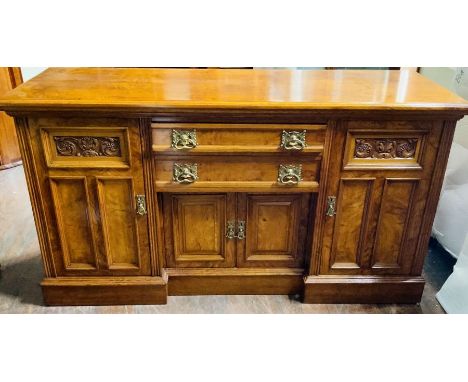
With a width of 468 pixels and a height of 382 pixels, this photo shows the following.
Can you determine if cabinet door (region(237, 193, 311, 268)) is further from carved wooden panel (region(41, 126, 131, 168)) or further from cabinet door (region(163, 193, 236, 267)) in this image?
carved wooden panel (region(41, 126, 131, 168))

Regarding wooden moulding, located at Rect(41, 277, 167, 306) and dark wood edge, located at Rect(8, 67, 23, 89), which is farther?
dark wood edge, located at Rect(8, 67, 23, 89)

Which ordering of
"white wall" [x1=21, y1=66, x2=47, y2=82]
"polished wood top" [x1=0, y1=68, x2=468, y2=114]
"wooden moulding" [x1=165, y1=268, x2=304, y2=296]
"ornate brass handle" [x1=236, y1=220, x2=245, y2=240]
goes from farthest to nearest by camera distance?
"white wall" [x1=21, y1=66, x2=47, y2=82]
"wooden moulding" [x1=165, y1=268, x2=304, y2=296]
"ornate brass handle" [x1=236, y1=220, x2=245, y2=240]
"polished wood top" [x1=0, y1=68, x2=468, y2=114]

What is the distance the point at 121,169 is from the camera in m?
1.69

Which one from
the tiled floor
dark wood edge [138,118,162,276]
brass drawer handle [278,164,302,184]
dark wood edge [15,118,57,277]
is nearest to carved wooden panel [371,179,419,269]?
the tiled floor

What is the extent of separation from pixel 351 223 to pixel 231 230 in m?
0.51

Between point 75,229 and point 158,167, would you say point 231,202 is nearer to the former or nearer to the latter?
point 158,167

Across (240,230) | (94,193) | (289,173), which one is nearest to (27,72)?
(94,193)

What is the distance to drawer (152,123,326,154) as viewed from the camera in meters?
1.61

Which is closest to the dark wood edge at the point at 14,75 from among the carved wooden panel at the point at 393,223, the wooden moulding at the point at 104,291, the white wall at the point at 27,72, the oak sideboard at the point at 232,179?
the white wall at the point at 27,72

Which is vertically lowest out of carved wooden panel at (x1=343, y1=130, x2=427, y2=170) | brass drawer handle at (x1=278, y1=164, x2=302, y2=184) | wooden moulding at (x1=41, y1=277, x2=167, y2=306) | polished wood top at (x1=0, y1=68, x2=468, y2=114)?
wooden moulding at (x1=41, y1=277, x2=167, y2=306)

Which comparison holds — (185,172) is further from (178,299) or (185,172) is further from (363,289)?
(363,289)

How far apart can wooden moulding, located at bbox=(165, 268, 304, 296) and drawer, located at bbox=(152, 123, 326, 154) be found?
1.99 ft

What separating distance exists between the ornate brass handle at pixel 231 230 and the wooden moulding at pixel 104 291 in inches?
14.0
